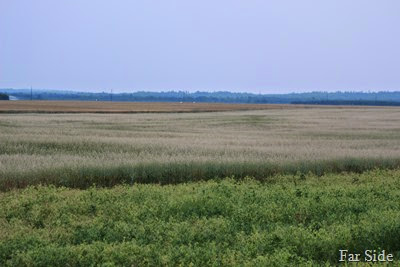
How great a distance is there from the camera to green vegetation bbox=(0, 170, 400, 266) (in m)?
8.69

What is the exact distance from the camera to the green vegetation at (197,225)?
869 cm

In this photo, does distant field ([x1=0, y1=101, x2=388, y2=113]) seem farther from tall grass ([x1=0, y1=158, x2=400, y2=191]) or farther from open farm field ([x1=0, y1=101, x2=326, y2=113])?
tall grass ([x1=0, y1=158, x2=400, y2=191])

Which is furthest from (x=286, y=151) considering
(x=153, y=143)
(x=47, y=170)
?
(x=47, y=170)

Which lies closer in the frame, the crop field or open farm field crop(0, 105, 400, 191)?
the crop field

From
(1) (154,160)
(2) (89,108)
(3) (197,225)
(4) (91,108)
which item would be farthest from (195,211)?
(4) (91,108)

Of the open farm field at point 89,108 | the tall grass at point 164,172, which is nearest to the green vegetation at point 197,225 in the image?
the tall grass at point 164,172

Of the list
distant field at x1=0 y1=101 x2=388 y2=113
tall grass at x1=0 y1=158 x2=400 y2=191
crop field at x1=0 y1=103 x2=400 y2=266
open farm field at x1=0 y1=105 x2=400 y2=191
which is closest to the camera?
crop field at x1=0 y1=103 x2=400 y2=266

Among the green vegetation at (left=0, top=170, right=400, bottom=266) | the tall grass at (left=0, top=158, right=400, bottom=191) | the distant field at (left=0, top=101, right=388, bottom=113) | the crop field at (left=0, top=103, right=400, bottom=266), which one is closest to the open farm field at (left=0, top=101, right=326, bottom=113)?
the distant field at (left=0, top=101, right=388, bottom=113)

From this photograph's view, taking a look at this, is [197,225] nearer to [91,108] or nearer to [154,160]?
[154,160]

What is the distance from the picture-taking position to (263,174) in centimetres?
1964

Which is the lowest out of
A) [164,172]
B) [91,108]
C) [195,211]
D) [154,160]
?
[91,108]

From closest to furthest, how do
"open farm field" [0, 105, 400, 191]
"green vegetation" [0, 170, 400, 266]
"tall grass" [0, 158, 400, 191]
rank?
"green vegetation" [0, 170, 400, 266], "tall grass" [0, 158, 400, 191], "open farm field" [0, 105, 400, 191]

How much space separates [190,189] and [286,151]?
9479 mm

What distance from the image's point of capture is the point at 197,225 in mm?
10836
